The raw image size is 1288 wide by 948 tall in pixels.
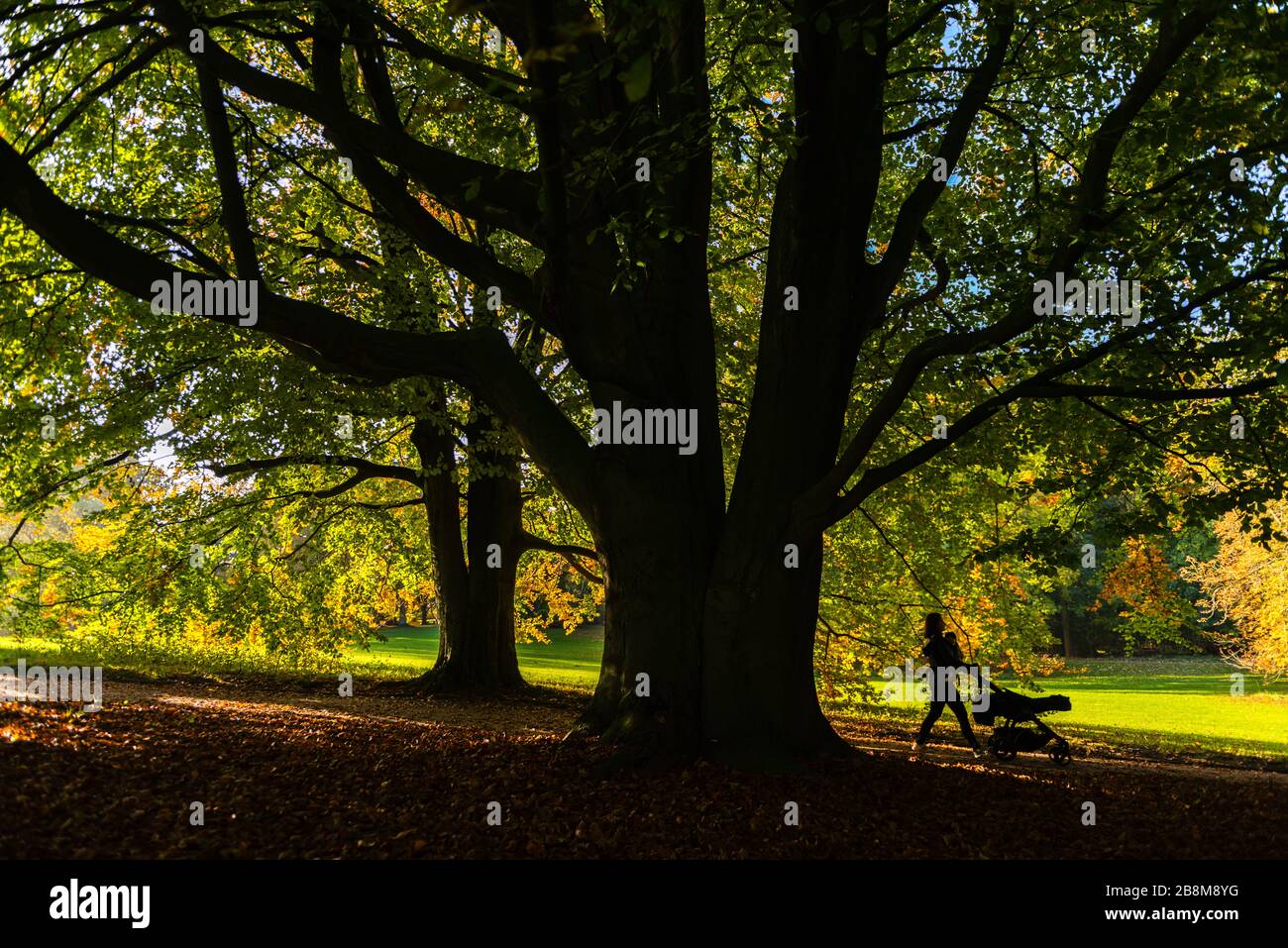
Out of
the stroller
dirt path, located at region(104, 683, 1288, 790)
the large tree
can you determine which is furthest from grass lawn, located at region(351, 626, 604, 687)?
the large tree

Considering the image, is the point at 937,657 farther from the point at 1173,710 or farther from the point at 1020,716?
the point at 1173,710

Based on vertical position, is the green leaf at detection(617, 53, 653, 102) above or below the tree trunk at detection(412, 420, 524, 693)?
above

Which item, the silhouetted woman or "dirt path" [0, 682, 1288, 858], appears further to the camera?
the silhouetted woman

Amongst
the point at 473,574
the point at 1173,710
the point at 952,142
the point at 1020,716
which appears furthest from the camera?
the point at 1173,710

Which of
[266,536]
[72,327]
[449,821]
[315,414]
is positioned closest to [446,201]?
[449,821]

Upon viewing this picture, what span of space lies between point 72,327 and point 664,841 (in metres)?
10.9

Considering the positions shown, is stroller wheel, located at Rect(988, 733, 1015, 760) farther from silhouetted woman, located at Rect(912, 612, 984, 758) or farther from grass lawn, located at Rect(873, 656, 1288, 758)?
grass lawn, located at Rect(873, 656, 1288, 758)

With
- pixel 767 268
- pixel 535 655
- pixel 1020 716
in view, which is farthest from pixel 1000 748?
pixel 535 655

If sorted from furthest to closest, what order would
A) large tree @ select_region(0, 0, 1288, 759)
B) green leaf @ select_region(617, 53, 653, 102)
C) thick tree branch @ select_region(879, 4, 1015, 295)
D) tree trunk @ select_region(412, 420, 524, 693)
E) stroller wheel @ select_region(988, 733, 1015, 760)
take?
1. tree trunk @ select_region(412, 420, 524, 693)
2. stroller wheel @ select_region(988, 733, 1015, 760)
3. thick tree branch @ select_region(879, 4, 1015, 295)
4. large tree @ select_region(0, 0, 1288, 759)
5. green leaf @ select_region(617, 53, 653, 102)

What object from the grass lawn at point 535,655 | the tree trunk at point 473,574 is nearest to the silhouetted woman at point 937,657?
the tree trunk at point 473,574

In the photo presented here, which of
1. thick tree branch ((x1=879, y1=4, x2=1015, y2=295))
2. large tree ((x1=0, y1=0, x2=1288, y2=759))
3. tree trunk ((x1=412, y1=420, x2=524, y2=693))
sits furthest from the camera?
tree trunk ((x1=412, y1=420, x2=524, y2=693))

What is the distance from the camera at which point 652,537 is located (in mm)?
7926

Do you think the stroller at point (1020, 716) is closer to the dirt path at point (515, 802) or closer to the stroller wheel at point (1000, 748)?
the stroller wheel at point (1000, 748)
